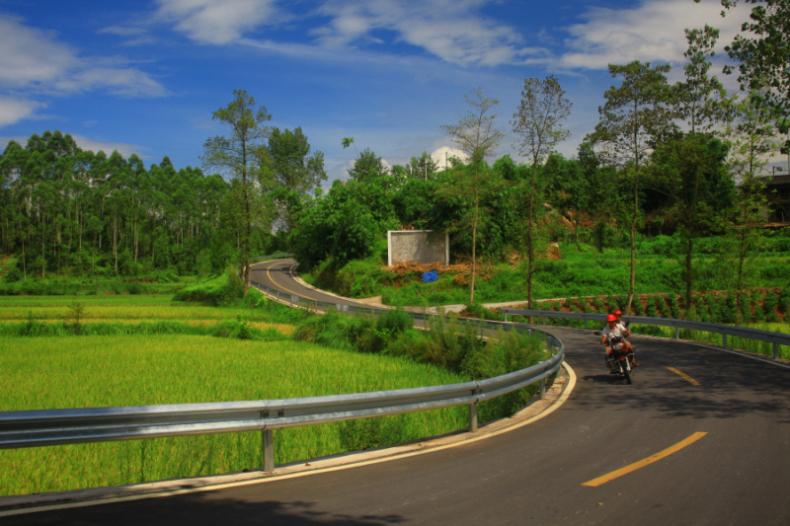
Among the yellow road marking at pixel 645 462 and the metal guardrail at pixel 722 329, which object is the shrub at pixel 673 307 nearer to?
the metal guardrail at pixel 722 329

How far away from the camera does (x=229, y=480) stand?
24.7 ft

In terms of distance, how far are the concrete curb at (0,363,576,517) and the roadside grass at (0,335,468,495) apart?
92 centimetres

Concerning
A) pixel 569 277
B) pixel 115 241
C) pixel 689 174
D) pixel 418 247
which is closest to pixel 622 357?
pixel 689 174

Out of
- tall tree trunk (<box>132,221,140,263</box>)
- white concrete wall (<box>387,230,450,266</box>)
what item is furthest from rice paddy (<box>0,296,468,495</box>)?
tall tree trunk (<box>132,221,140,263</box>)

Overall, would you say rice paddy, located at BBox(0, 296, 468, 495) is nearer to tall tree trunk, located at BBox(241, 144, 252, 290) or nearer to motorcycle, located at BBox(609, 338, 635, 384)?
motorcycle, located at BBox(609, 338, 635, 384)

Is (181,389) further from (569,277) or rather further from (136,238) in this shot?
(136,238)

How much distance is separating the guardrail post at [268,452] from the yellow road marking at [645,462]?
3.58 m

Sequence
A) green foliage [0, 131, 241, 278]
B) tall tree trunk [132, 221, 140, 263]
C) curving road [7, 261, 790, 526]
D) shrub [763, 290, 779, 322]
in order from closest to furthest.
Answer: curving road [7, 261, 790, 526]
shrub [763, 290, 779, 322]
green foliage [0, 131, 241, 278]
tall tree trunk [132, 221, 140, 263]

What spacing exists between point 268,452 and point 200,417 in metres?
0.90

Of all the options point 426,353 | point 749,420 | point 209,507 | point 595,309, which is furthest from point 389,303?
point 209,507

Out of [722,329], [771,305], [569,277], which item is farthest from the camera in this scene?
[569,277]

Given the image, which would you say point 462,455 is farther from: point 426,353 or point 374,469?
point 426,353

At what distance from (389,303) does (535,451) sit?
136ft

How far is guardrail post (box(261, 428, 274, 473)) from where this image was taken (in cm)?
793
